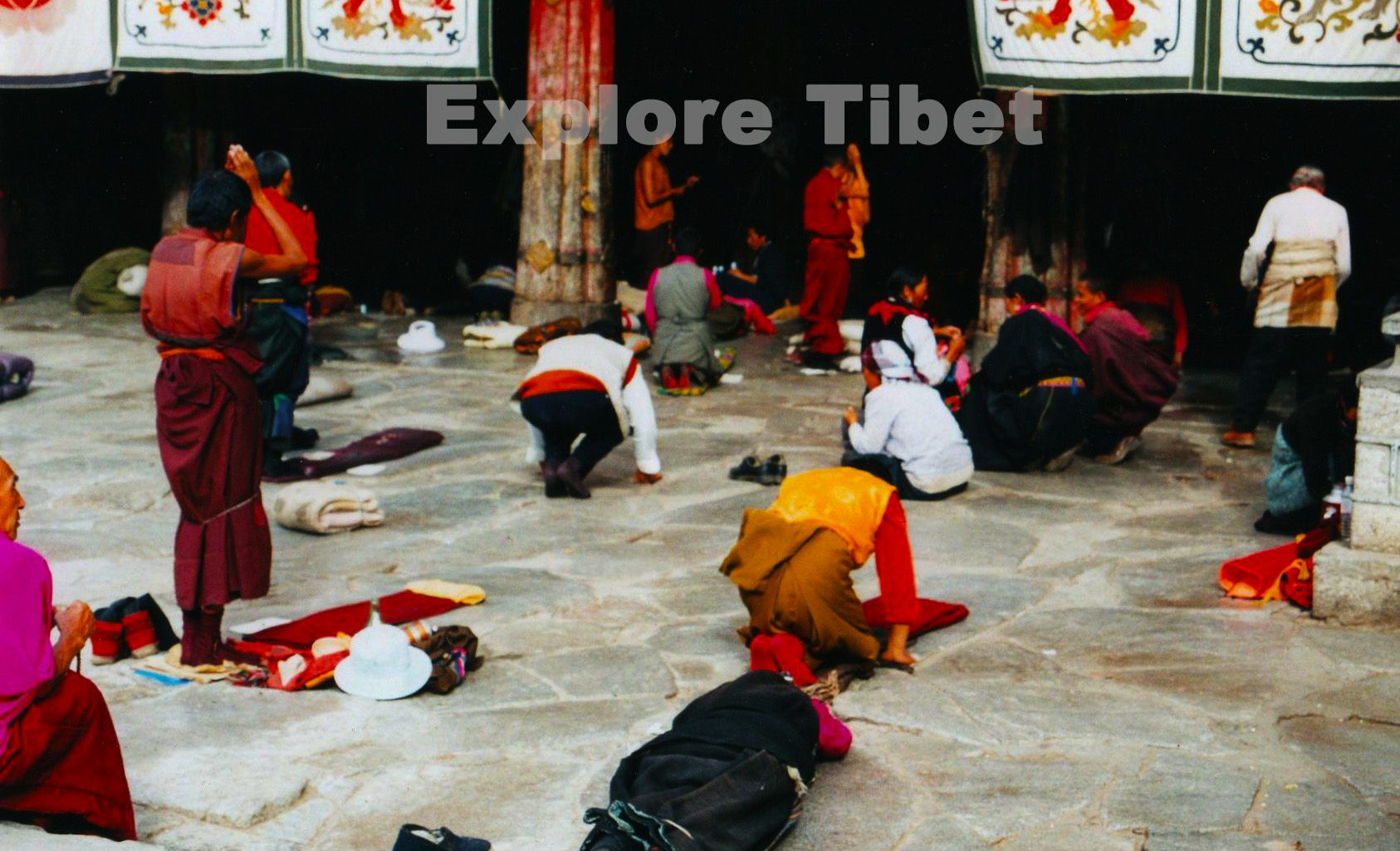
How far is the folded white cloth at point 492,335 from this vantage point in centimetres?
1423

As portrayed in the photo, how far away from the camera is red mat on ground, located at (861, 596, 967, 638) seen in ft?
22.5

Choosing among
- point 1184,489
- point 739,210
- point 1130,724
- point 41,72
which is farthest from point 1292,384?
point 41,72

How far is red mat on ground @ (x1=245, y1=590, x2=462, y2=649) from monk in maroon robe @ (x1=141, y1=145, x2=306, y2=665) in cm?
36

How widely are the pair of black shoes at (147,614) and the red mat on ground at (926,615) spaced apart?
2.71 metres

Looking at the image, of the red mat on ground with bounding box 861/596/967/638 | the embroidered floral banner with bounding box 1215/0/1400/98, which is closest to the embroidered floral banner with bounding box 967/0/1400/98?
the embroidered floral banner with bounding box 1215/0/1400/98

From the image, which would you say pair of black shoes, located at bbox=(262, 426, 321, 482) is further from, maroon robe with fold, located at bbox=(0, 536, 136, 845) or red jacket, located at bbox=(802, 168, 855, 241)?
red jacket, located at bbox=(802, 168, 855, 241)

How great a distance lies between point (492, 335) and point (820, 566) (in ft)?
28.0

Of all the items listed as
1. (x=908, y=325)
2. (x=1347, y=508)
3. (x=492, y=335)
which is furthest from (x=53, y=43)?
(x=1347, y=508)

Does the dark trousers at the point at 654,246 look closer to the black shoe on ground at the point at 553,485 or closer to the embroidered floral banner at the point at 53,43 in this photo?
the embroidered floral banner at the point at 53,43

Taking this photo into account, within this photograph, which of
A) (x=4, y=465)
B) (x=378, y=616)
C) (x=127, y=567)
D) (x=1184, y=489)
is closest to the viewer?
(x=4, y=465)

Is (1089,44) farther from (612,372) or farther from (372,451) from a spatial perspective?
(372,451)

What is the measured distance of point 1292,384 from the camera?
1275 cm

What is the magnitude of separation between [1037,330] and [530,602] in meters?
3.81

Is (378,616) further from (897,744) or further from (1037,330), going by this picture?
(1037,330)
